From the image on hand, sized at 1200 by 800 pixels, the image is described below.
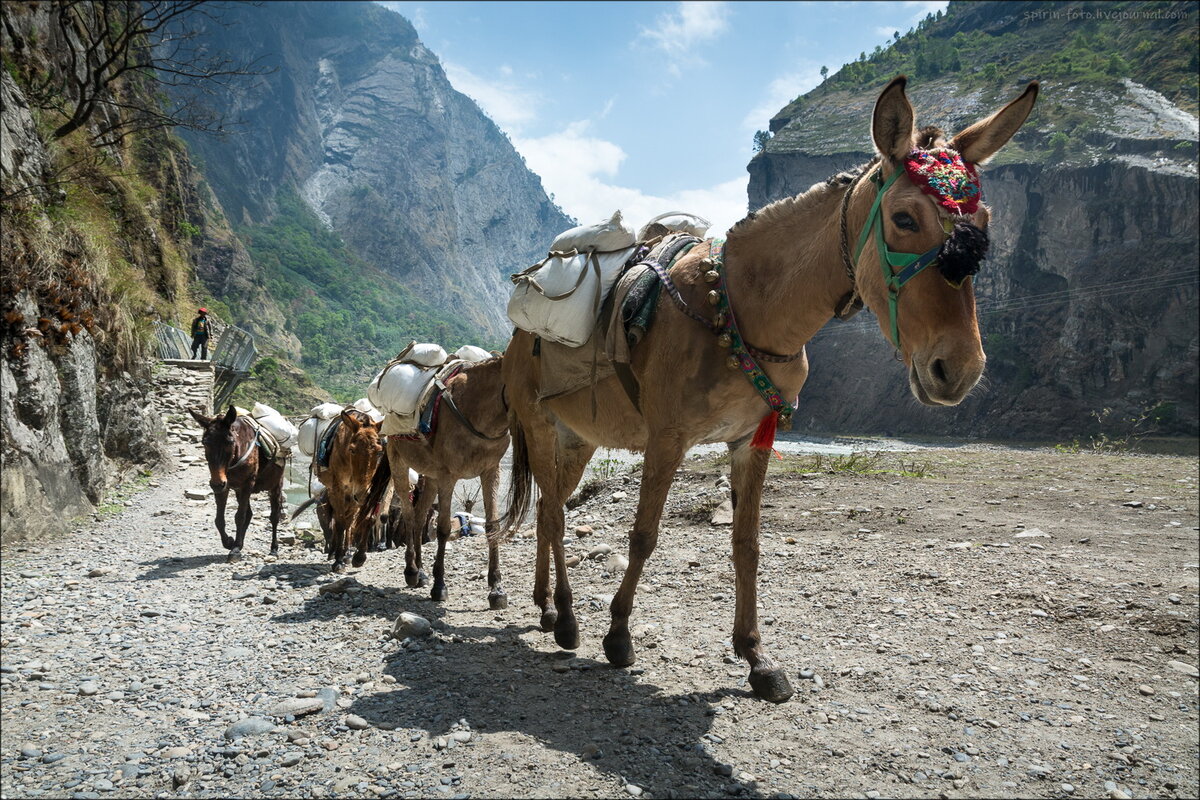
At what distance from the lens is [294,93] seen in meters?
148

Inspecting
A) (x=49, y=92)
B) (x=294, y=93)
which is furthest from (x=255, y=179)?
(x=49, y=92)

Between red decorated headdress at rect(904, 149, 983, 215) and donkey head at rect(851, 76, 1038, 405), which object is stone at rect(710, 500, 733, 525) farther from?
red decorated headdress at rect(904, 149, 983, 215)

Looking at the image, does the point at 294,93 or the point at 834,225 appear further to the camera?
the point at 294,93

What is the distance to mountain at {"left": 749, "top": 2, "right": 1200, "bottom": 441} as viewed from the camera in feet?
161

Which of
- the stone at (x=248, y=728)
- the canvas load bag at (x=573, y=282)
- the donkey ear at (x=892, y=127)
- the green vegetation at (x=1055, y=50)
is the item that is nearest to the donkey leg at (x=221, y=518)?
the canvas load bag at (x=573, y=282)

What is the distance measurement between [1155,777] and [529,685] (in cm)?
278

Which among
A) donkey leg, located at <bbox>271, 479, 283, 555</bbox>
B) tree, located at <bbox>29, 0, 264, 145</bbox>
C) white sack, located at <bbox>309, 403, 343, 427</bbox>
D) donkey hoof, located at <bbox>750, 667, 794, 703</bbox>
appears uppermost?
tree, located at <bbox>29, 0, 264, 145</bbox>

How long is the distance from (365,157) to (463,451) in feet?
572

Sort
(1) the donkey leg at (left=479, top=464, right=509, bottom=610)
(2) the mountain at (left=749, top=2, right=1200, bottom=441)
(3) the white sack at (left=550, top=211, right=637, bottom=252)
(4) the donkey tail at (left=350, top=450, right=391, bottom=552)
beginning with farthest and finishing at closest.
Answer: (2) the mountain at (left=749, top=2, right=1200, bottom=441), (4) the donkey tail at (left=350, top=450, right=391, bottom=552), (1) the donkey leg at (left=479, top=464, right=509, bottom=610), (3) the white sack at (left=550, top=211, right=637, bottom=252)

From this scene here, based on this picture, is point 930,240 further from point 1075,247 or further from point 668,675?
point 1075,247

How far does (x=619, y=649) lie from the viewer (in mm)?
3793

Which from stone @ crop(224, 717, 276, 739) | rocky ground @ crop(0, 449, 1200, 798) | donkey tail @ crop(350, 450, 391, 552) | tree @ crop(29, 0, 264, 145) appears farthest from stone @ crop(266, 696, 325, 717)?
tree @ crop(29, 0, 264, 145)

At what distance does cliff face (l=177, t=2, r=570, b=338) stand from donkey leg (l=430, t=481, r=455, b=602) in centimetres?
12310

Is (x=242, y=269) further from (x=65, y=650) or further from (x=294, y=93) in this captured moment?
(x=294, y=93)
